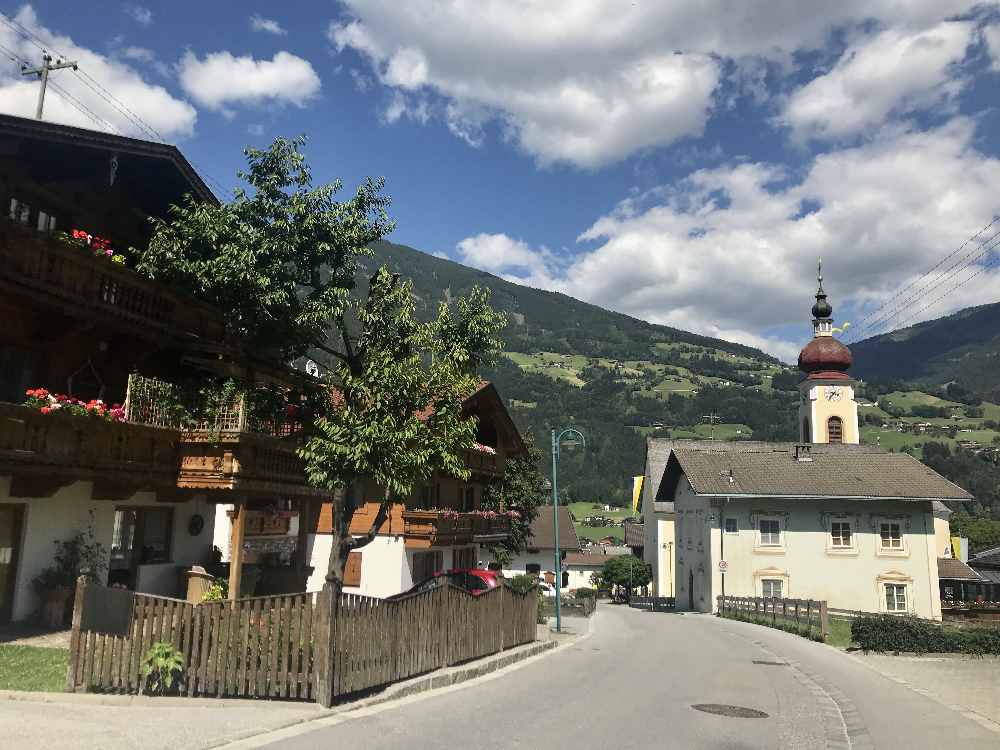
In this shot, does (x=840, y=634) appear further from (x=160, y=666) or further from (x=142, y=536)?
(x=160, y=666)

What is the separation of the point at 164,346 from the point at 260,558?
928 centimetres

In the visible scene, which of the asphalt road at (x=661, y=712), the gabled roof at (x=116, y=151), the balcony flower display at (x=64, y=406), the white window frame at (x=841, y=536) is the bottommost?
the asphalt road at (x=661, y=712)

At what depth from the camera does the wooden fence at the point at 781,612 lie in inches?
1125

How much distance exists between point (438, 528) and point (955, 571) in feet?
166

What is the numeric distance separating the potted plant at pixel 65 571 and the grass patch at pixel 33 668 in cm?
199

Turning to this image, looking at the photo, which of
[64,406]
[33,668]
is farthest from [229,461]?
[33,668]

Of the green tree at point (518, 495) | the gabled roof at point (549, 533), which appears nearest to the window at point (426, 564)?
the green tree at point (518, 495)

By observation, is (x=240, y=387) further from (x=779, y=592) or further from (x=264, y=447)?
(x=779, y=592)

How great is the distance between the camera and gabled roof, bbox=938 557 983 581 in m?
58.8

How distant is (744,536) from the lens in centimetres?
4678

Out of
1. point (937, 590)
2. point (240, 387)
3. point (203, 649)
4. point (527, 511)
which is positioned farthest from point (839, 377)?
point (203, 649)

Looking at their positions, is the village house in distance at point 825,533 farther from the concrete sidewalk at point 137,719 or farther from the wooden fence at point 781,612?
the concrete sidewalk at point 137,719

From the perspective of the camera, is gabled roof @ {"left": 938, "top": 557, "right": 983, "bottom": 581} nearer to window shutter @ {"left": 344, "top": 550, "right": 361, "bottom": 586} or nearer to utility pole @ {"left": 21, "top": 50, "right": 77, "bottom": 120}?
window shutter @ {"left": 344, "top": 550, "right": 361, "bottom": 586}

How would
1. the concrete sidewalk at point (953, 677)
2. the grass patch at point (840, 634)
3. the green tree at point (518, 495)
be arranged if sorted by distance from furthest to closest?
the green tree at point (518, 495) < the grass patch at point (840, 634) < the concrete sidewalk at point (953, 677)
